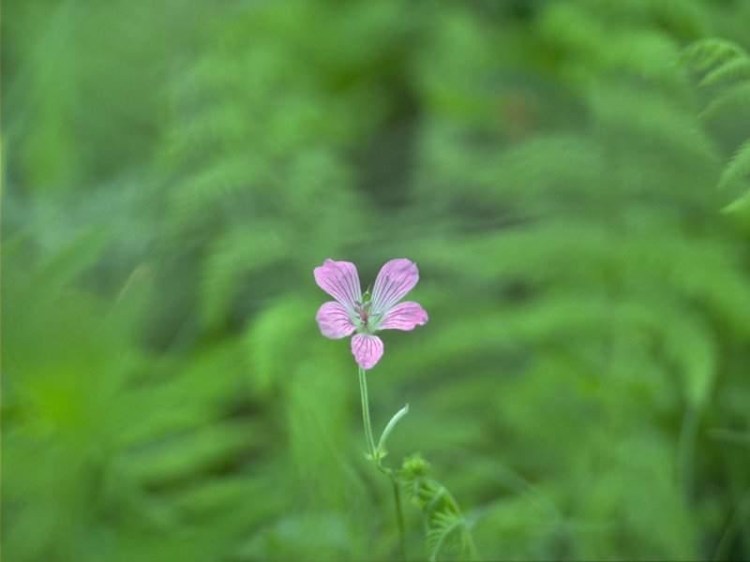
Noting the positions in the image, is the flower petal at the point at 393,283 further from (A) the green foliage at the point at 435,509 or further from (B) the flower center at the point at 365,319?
(A) the green foliage at the point at 435,509

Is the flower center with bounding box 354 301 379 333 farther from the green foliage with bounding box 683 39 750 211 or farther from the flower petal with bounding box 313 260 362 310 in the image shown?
the green foliage with bounding box 683 39 750 211

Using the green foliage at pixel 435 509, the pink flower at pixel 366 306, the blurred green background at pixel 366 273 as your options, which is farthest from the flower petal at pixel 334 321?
the blurred green background at pixel 366 273

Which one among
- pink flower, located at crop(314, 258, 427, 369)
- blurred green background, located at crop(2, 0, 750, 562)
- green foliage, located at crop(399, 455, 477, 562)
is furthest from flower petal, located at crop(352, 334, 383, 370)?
blurred green background, located at crop(2, 0, 750, 562)

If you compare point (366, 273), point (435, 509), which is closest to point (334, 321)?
point (435, 509)

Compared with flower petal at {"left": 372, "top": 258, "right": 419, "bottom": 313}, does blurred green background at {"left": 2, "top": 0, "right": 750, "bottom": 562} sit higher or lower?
higher

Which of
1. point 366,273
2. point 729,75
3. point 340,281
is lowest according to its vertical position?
point 340,281

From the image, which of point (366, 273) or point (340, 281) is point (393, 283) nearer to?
point (340, 281)

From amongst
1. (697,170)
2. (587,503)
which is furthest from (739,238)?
(587,503)
